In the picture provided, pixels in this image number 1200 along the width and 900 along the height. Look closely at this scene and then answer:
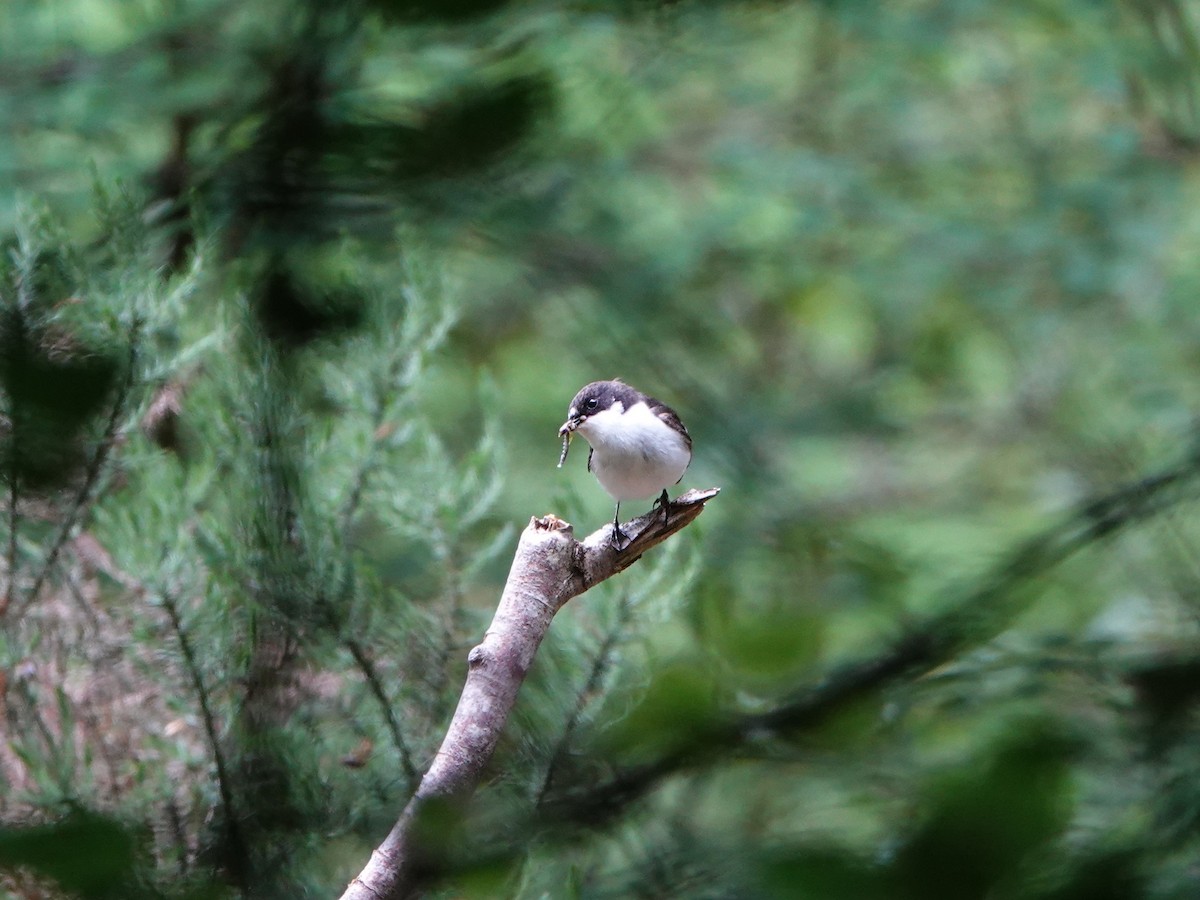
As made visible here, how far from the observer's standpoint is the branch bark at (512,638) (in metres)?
1.11

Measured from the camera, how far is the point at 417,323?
7.70ft

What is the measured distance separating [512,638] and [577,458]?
124 inches

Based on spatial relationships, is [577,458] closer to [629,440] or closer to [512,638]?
[629,440]

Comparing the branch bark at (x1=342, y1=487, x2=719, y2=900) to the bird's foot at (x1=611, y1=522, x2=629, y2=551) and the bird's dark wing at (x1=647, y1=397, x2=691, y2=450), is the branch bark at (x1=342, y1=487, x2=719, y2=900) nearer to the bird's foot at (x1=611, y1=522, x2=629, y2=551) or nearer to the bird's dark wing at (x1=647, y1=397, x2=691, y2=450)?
the bird's foot at (x1=611, y1=522, x2=629, y2=551)

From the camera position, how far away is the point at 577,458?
15.2 ft

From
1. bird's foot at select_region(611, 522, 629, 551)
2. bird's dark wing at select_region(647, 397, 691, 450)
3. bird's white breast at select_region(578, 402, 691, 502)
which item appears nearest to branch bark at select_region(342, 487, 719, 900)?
bird's foot at select_region(611, 522, 629, 551)

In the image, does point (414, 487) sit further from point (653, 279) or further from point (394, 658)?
point (653, 279)

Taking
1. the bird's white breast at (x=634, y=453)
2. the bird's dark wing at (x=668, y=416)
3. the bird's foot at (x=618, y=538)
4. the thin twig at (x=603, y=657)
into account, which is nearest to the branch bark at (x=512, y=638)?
the bird's foot at (x=618, y=538)

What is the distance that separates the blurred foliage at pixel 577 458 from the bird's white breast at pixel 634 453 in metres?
0.11

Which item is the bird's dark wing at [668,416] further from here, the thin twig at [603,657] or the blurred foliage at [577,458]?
the thin twig at [603,657]

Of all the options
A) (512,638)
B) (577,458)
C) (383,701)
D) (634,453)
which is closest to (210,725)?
(512,638)

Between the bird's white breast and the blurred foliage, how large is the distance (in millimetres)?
110

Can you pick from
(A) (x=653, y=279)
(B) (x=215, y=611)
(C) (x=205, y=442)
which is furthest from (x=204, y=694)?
(A) (x=653, y=279)

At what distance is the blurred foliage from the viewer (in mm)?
516
